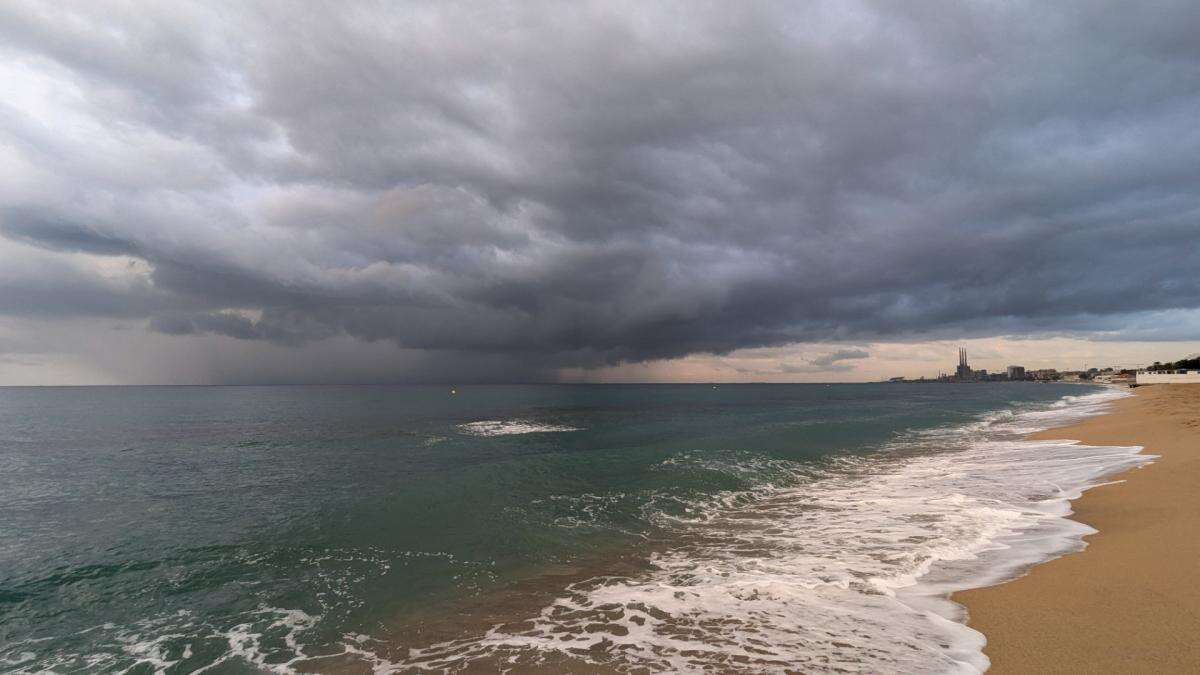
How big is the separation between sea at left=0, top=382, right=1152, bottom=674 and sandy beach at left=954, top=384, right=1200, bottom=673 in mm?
506

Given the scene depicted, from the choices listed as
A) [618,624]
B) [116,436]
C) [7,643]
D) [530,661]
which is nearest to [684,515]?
[618,624]

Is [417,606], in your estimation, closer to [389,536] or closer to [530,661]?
[530,661]

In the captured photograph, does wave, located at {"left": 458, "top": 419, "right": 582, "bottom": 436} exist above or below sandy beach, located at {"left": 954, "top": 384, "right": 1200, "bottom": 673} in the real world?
below

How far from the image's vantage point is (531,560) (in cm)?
1313

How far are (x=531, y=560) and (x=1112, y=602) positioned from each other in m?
10.8

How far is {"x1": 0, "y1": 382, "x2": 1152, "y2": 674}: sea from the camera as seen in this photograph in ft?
26.8

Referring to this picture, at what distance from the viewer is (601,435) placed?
46.0 m

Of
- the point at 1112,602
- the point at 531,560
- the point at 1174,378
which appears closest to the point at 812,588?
the point at 1112,602

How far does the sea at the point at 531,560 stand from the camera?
8.17 metres

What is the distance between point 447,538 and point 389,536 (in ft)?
6.22

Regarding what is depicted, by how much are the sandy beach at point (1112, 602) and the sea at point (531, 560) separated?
1.66 ft

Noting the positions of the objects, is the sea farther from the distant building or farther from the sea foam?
the distant building

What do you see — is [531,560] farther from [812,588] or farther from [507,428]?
[507,428]

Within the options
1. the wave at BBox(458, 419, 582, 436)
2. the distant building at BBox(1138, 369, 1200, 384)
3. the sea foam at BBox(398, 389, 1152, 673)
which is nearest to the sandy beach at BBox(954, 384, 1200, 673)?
the sea foam at BBox(398, 389, 1152, 673)
